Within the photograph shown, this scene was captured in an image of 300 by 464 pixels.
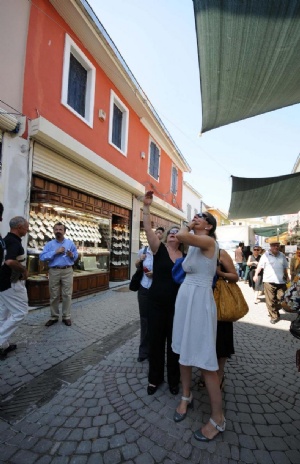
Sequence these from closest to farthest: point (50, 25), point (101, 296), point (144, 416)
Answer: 1. point (144, 416)
2. point (50, 25)
3. point (101, 296)

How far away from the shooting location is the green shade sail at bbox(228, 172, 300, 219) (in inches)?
239

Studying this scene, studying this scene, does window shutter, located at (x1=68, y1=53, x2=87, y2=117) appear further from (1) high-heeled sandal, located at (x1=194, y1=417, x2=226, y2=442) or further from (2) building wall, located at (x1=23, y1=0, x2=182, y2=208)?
(1) high-heeled sandal, located at (x1=194, y1=417, x2=226, y2=442)

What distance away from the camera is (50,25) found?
6.09 meters

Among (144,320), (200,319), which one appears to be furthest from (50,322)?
(200,319)

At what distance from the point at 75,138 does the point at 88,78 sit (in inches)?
91.0

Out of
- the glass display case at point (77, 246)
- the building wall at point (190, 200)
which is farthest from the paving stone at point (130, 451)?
the building wall at point (190, 200)

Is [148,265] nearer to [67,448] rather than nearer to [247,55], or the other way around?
[67,448]

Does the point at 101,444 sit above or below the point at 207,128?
below

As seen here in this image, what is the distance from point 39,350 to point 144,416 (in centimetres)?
216

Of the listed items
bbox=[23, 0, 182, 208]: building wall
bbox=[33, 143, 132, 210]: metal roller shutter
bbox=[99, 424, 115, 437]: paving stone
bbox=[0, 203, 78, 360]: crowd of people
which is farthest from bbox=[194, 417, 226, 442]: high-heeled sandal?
bbox=[23, 0, 182, 208]: building wall

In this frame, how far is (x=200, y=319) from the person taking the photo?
2184mm

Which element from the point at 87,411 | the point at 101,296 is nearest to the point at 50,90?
the point at 101,296

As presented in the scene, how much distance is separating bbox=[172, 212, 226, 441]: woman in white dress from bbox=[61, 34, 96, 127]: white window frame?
6.19m

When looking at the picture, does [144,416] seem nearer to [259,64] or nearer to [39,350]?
[39,350]
